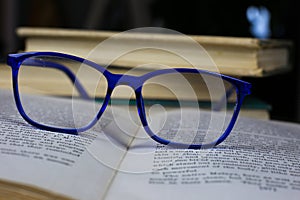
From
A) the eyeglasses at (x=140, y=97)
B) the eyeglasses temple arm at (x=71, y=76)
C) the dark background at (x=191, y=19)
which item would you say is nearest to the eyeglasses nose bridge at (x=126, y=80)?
the eyeglasses at (x=140, y=97)

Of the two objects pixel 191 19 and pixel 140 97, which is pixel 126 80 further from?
pixel 191 19

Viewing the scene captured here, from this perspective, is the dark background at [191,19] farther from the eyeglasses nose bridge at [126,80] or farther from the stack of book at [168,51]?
the eyeglasses nose bridge at [126,80]

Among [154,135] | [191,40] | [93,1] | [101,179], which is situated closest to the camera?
[101,179]

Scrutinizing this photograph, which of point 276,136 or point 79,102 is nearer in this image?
point 276,136

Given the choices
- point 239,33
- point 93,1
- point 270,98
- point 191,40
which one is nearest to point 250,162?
point 191,40

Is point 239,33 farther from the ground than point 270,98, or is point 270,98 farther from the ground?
point 239,33

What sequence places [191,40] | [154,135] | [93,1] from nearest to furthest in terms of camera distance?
[154,135] < [191,40] < [93,1]

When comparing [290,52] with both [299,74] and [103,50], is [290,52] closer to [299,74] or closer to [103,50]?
[299,74]

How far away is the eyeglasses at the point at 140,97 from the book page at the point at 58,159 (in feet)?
0.11

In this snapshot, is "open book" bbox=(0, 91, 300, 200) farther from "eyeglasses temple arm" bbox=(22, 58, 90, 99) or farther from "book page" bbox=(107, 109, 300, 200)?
"eyeglasses temple arm" bbox=(22, 58, 90, 99)

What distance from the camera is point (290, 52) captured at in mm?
800

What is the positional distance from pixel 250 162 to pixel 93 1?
0.89 m

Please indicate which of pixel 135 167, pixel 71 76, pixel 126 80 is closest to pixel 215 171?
pixel 135 167

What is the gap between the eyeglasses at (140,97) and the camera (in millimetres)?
488
